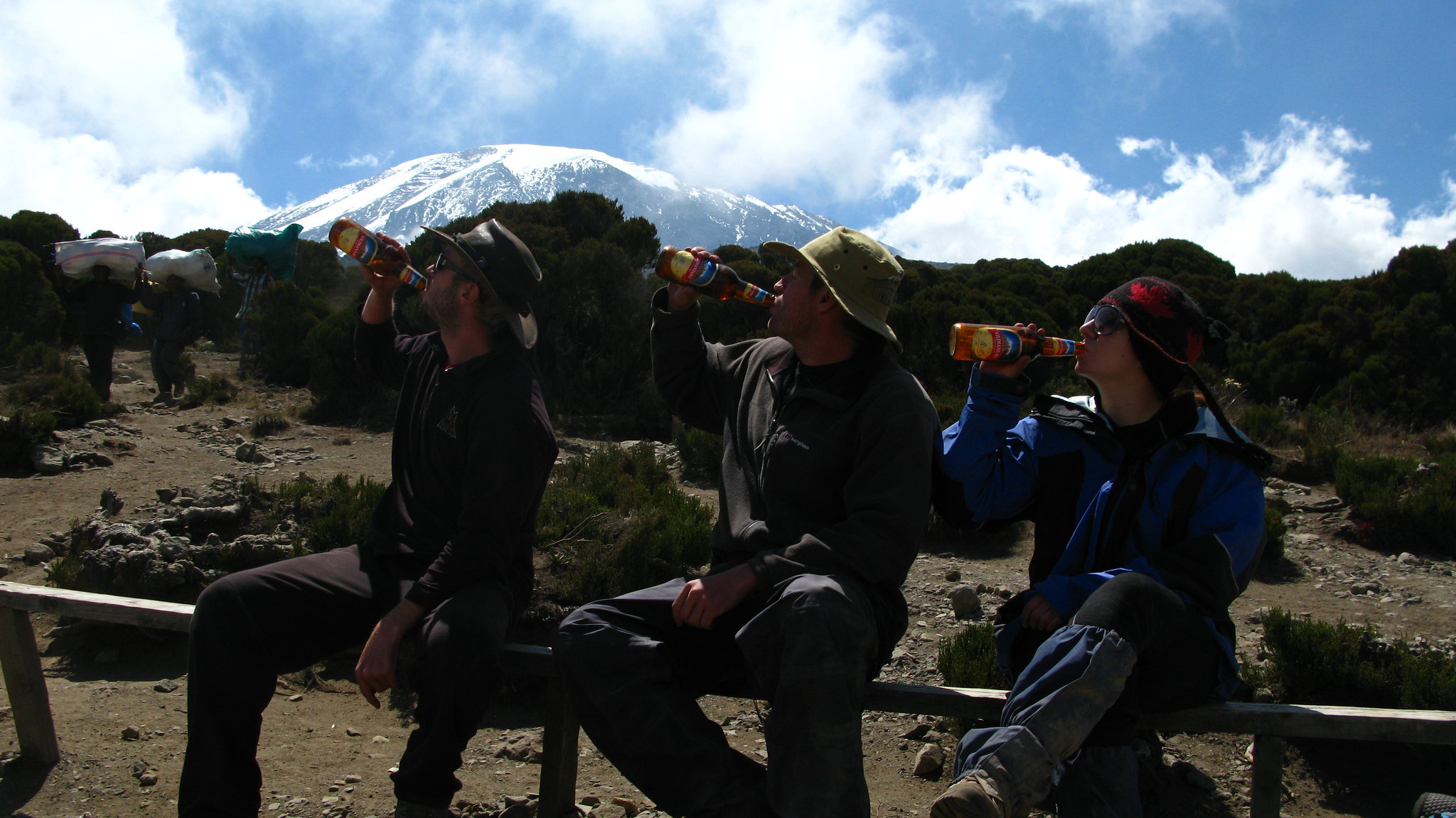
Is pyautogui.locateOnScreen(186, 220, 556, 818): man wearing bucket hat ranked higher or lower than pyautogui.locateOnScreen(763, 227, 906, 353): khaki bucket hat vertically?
lower

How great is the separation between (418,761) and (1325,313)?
15098 mm

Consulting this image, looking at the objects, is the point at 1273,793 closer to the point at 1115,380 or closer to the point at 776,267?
the point at 1115,380

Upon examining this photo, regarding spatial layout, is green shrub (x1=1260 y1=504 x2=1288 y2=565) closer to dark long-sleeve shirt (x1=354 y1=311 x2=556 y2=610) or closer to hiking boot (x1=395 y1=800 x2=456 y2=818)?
dark long-sleeve shirt (x1=354 y1=311 x2=556 y2=610)

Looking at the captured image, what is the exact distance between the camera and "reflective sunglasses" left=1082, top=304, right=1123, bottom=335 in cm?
243

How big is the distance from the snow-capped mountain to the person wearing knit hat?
78242 mm

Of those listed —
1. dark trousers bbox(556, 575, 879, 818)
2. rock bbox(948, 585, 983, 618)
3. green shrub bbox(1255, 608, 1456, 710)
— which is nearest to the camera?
dark trousers bbox(556, 575, 879, 818)

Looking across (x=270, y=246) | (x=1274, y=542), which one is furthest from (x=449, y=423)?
(x=270, y=246)

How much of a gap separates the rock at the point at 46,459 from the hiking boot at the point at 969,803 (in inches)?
306

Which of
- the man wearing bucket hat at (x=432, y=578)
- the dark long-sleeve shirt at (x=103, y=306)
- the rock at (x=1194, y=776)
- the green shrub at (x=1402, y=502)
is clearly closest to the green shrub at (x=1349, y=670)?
the rock at (x=1194, y=776)

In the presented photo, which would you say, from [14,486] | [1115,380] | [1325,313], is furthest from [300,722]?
[1325,313]

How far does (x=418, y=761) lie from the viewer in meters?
2.31

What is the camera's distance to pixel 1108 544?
2326mm

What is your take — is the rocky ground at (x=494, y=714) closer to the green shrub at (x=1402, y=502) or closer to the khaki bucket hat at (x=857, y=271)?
the green shrub at (x=1402, y=502)

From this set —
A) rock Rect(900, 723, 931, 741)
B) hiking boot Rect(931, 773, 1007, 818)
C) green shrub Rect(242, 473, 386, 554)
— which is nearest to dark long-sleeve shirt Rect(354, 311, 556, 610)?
hiking boot Rect(931, 773, 1007, 818)
